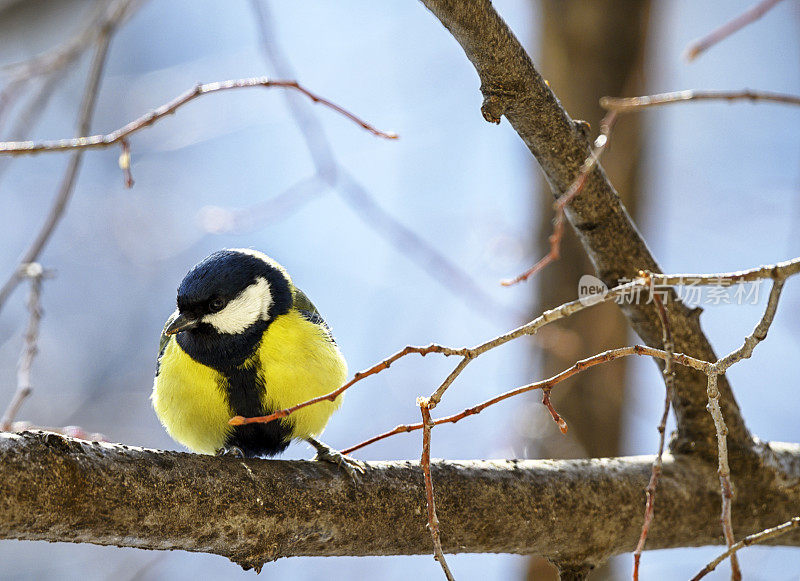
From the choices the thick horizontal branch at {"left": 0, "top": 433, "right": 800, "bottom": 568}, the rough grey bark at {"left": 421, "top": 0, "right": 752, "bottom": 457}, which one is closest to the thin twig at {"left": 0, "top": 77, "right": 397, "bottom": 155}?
the rough grey bark at {"left": 421, "top": 0, "right": 752, "bottom": 457}

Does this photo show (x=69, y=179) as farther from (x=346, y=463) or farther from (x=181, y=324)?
(x=346, y=463)

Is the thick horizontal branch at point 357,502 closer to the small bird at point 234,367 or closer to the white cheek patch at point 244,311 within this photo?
the small bird at point 234,367

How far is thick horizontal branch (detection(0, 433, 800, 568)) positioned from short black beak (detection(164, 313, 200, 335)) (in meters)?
0.43

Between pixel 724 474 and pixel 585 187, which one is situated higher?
pixel 585 187

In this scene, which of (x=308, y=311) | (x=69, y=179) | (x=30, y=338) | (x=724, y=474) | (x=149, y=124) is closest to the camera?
(x=724, y=474)

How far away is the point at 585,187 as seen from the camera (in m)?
1.77

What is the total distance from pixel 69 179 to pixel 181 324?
0.45 m

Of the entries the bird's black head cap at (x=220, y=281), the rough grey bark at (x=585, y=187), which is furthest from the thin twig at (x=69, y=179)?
the rough grey bark at (x=585, y=187)

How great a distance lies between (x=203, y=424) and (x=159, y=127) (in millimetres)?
3602

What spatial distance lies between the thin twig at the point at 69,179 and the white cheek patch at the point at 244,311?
410 millimetres

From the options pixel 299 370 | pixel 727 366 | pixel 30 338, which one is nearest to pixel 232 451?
pixel 299 370

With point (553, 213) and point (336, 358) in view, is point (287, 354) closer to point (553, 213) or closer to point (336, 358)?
point (336, 358)

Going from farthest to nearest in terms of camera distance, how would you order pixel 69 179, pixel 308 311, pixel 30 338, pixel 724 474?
pixel 308 311
pixel 69 179
pixel 30 338
pixel 724 474

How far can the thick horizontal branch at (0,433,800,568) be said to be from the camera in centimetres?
133
